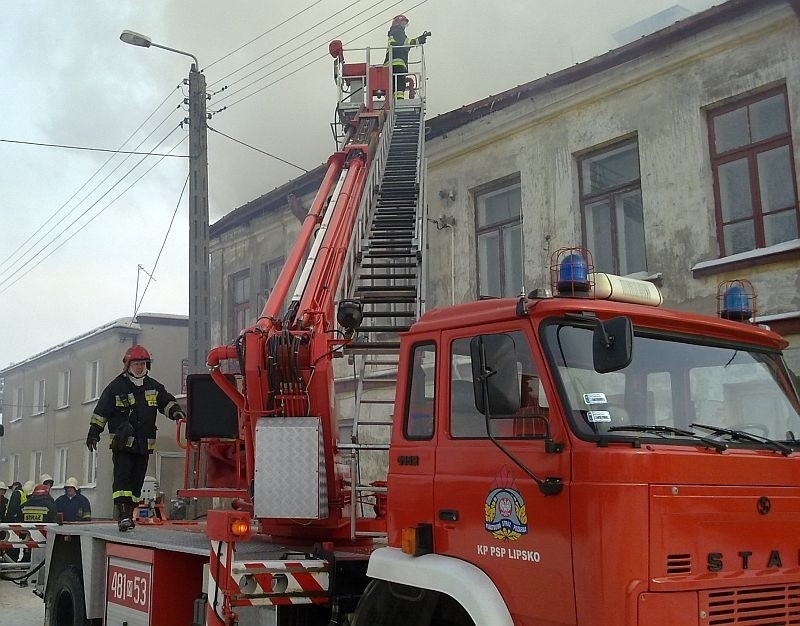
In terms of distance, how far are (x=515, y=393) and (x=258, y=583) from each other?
1.87 metres

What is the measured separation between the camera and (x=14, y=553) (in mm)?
8078

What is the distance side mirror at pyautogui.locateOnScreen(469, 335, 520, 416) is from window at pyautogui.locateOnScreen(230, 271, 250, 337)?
1660cm

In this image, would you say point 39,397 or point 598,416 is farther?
point 39,397

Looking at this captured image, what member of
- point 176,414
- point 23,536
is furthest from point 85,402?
point 176,414

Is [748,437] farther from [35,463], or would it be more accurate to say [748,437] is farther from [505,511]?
[35,463]

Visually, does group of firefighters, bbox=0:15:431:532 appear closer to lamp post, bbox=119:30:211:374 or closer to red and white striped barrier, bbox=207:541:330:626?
red and white striped barrier, bbox=207:541:330:626

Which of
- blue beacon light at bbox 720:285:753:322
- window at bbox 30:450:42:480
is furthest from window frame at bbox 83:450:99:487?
blue beacon light at bbox 720:285:753:322

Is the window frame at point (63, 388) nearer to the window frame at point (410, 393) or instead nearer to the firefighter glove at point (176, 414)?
the firefighter glove at point (176, 414)

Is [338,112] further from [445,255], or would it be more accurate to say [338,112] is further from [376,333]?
[376,333]

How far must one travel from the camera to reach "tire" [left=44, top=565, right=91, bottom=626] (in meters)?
6.69

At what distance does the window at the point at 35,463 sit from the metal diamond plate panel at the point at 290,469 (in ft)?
92.1

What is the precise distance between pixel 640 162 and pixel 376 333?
574 centimetres

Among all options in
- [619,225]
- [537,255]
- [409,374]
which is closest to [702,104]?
[619,225]

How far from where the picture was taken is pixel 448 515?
3912mm
